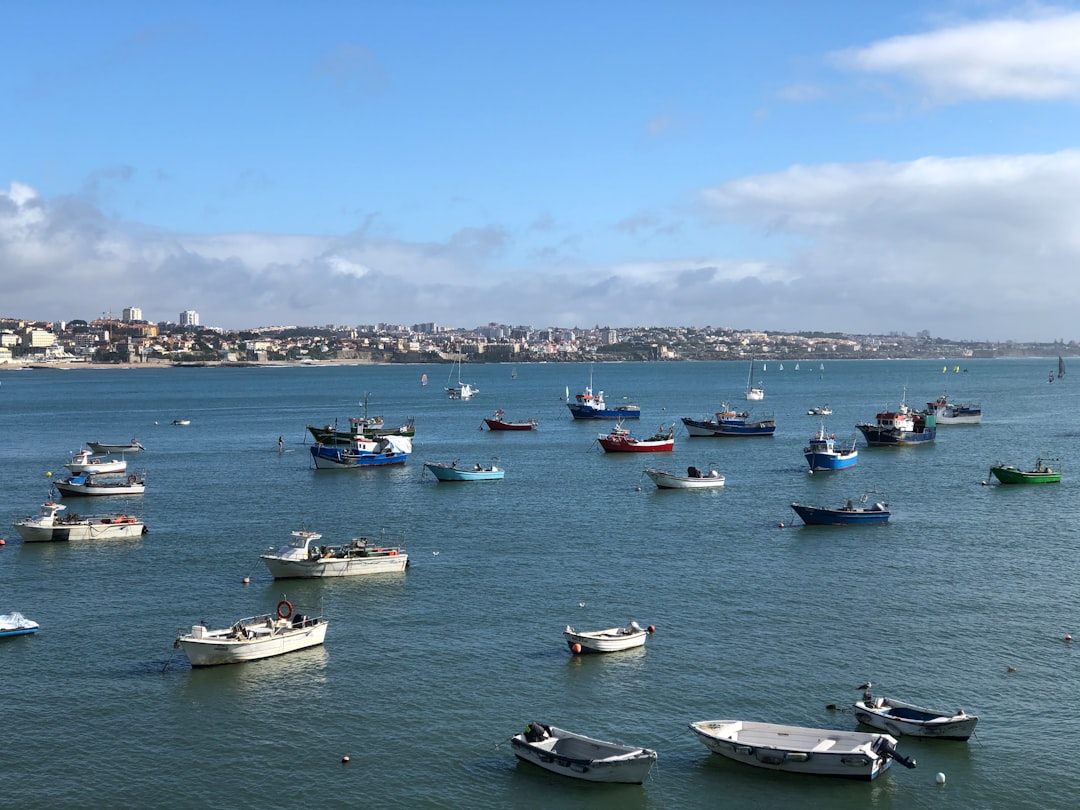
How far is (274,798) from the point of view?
90.9 feet

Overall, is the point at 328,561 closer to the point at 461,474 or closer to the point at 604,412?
the point at 461,474

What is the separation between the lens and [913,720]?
30.2 m

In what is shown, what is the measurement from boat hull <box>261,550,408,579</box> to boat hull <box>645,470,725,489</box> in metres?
29.6

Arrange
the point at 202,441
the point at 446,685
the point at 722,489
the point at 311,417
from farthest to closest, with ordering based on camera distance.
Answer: the point at 311,417 < the point at 202,441 < the point at 722,489 < the point at 446,685

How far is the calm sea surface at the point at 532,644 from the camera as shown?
2862cm

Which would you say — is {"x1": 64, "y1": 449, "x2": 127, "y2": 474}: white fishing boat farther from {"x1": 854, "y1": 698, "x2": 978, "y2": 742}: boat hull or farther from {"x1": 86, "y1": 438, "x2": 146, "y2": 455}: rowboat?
{"x1": 854, "y1": 698, "x2": 978, "y2": 742}: boat hull

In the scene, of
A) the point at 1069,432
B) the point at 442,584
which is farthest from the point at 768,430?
the point at 442,584

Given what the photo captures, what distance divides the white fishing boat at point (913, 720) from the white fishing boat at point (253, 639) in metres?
18.0

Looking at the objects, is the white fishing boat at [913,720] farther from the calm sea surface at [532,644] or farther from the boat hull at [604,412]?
the boat hull at [604,412]

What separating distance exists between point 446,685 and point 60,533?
100ft

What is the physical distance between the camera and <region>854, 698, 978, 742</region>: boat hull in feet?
98.0

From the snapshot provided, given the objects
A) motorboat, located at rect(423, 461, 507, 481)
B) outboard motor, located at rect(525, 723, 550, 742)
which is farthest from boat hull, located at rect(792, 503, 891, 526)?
outboard motor, located at rect(525, 723, 550, 742)

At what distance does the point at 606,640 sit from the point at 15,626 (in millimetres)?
20554

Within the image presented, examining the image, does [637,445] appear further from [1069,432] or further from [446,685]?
[446,685]
